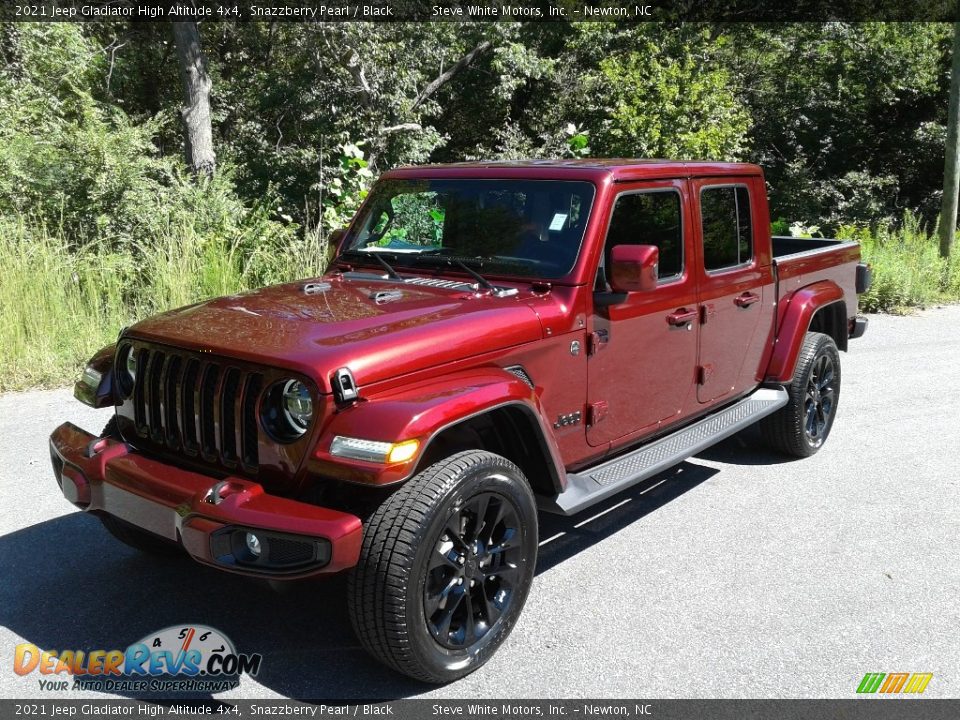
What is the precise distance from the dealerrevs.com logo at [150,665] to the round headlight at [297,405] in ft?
3.17

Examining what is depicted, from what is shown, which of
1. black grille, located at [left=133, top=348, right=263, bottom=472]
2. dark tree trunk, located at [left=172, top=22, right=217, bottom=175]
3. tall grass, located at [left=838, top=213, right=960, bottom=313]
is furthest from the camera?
dark tree trunk, located at [left=172, top=22, right=217, bottom=175]

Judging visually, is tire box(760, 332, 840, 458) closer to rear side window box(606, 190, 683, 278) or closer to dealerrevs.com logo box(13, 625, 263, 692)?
rear side window box(606, 190, 683, 278)

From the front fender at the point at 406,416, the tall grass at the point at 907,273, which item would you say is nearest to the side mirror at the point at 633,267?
the front fender at the point at 406,416

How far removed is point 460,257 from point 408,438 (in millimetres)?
1541

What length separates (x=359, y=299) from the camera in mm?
3895

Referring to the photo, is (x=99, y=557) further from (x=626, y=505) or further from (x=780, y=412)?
(x=780, y=412)

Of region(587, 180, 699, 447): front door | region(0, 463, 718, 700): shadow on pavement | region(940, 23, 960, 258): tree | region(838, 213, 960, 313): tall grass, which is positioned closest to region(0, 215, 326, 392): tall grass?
region(0, 463, 718, 700): shadow on pavement

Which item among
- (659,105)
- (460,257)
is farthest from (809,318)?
(659,105)

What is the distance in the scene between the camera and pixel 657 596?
12.8ft

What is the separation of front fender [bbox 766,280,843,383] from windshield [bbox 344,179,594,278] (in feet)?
6.83

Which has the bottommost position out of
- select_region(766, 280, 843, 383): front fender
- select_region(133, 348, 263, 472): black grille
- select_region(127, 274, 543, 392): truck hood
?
select_region(766, 280, 843, 383): front fender

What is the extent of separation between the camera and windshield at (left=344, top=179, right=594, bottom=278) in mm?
4086

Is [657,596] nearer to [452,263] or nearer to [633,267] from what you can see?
[633,267]

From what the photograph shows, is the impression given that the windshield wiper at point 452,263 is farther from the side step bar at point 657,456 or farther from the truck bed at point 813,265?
the truck bed at point 813,265
